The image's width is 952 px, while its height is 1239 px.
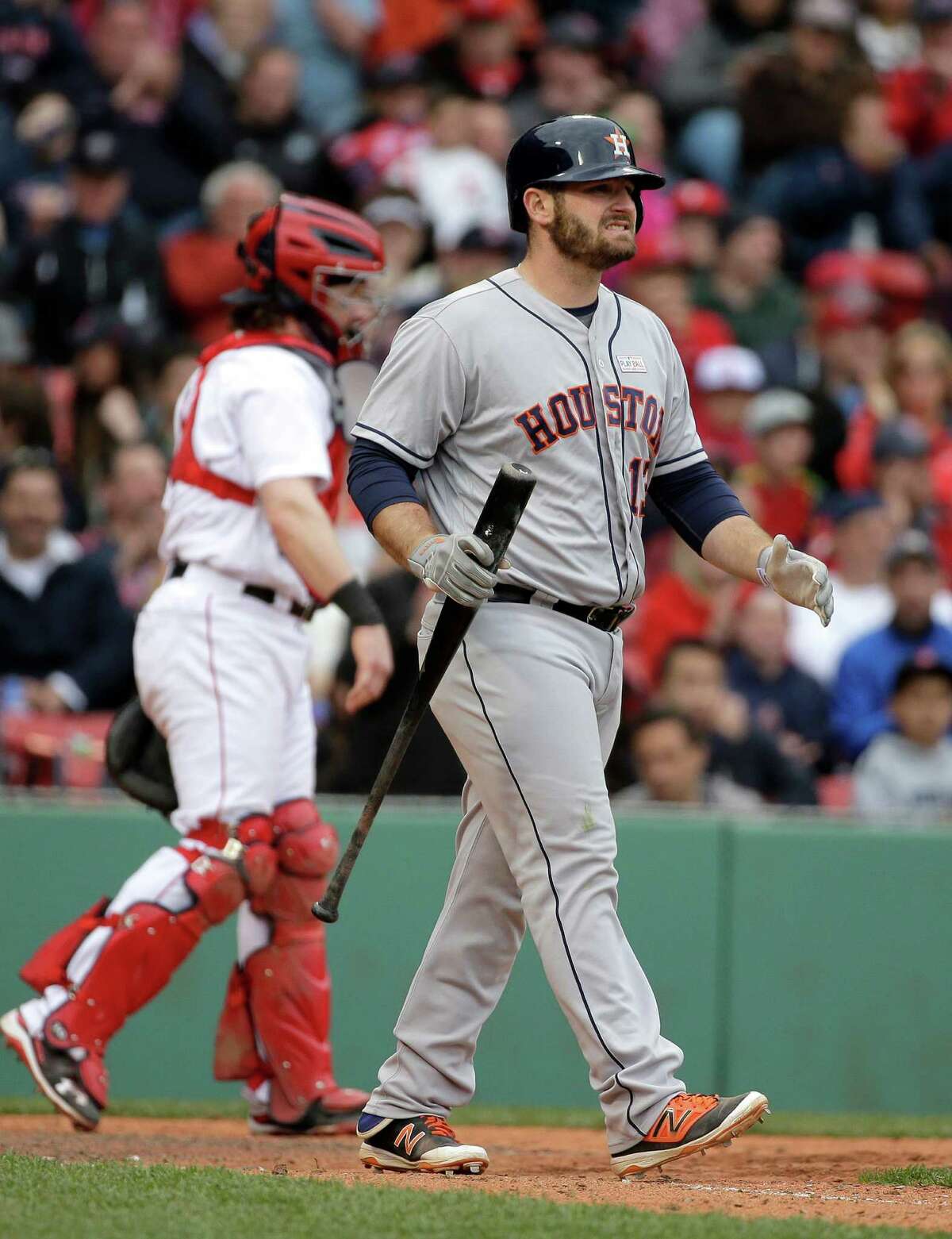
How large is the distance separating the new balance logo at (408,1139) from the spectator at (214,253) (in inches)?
248

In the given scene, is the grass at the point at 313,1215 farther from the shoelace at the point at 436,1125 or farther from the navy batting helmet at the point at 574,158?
the navy batting helmet at the point at 574,158

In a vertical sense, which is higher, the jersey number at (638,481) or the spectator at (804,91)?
the spectator at (804,91)

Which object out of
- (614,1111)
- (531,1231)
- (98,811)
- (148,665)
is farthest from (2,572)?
(531,1231)

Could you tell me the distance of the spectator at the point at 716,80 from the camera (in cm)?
1208

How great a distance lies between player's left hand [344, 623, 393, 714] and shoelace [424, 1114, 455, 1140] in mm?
1081

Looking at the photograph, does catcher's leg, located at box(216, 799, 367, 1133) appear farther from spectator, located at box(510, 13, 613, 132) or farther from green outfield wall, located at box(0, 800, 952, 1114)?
spectator, located at box(510, 13, 613, 132)

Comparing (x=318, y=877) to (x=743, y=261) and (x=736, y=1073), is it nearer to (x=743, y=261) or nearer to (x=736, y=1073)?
(x=736, y=1073)

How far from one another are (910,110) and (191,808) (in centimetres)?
923

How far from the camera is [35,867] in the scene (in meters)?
6.54

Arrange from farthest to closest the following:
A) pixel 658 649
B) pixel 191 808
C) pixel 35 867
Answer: pixel 658 649 < pixel 35 867 < pixel 191 808

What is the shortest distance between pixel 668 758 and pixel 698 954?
0.82 m

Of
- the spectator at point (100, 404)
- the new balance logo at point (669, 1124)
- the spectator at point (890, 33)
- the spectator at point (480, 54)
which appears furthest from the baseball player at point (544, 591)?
the spectator at point (890, 33)

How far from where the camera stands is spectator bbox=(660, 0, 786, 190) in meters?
12.1

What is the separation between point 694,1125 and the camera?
3902 millimetres
